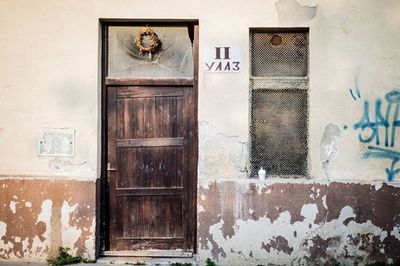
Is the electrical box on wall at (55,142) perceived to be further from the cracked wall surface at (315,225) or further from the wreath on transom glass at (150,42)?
the cracked wall surface at (315,225)

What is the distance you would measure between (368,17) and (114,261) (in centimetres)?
425

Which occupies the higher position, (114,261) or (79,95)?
(79,95)

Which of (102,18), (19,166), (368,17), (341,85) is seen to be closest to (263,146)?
(341,85)

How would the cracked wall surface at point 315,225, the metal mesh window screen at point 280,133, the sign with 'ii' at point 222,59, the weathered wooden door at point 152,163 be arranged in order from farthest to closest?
the weathered wooden door at point 152,163, the metal mesh window screen at point 280,133, the sign with 'ii' at point 222,59, the cracked wall surface at point 315,225

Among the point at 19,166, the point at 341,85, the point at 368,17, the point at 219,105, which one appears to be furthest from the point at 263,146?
the point at 19,166

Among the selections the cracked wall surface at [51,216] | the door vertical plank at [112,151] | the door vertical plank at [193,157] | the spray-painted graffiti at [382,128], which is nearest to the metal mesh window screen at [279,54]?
the door vertical plank at [193,157]

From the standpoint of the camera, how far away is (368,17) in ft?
19.8

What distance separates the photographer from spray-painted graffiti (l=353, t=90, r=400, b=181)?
6.01 metres

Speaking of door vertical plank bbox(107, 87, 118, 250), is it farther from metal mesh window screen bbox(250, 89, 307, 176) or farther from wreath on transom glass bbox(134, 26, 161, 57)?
metal mesh window screen bbox(250, 89, 307, 176)

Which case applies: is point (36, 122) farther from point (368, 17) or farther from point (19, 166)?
point (368, 17)

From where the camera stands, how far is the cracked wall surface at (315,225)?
596cm

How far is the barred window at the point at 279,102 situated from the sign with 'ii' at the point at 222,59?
0.25m

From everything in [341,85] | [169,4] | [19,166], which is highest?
[169,4]

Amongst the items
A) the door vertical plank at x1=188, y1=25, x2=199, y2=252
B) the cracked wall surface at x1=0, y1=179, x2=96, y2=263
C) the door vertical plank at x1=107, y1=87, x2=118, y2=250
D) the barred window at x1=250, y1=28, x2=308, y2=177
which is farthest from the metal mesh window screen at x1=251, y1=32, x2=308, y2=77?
the cracked wall surface at x1=0, y1=179, x2=96, y2=263
